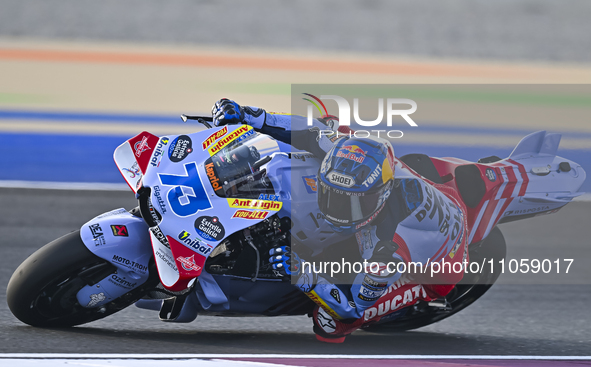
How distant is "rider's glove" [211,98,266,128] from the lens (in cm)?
339

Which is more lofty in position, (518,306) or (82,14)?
(82,14)

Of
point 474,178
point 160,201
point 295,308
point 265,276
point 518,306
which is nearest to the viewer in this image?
point 160,201

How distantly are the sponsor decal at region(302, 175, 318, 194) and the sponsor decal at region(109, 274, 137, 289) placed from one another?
2.97 feet

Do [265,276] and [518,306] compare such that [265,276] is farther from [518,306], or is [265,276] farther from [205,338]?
[518,306]

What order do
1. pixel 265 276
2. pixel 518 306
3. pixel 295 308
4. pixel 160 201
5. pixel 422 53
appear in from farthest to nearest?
pixel 422 53 < pixel 518 306 < pixel 295 308 < pixel 265 276 < pixel 160 201

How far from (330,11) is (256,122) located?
910 cm

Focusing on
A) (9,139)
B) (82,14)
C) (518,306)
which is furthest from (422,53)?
(518,306)

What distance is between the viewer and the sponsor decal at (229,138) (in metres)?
3.15

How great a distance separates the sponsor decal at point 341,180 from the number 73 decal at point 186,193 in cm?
53

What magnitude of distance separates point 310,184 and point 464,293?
4.21 feet

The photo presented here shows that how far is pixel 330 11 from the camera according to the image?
40.0 ft

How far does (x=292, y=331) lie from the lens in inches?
152

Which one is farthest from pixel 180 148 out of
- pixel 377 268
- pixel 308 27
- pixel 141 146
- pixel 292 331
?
pixel 308 27

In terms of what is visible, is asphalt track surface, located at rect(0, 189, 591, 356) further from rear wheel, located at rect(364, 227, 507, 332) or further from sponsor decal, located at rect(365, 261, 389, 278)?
sponsor decal, located at rect(365, 261, 389, 278)
